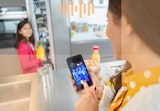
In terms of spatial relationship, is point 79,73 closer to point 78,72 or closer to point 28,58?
point 78,72

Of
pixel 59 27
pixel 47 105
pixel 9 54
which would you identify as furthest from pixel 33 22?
pixel 47 105

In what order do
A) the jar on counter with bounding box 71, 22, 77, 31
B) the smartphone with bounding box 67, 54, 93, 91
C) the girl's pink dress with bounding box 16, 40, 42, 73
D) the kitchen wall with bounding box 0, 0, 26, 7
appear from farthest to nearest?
the jar on counter with bounding box 71, 22, 77, 31 → the kitchen wall with bounding box 0, 0, 26, 7 → the girl's pink dress with bounding box 16, 40, 42, 73 → the smartphone with bounding box 67, 54, 93, 91

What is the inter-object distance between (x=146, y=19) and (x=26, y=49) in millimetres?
1473

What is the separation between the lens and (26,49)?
1.70 meters

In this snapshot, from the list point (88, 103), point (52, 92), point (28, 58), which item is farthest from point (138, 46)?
point (28, 58)

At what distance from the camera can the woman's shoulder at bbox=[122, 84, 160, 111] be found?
0.32 meters

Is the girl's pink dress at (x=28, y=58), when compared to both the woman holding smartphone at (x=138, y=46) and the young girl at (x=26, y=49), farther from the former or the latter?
the woman holding smartphone at (x=138, y=46)

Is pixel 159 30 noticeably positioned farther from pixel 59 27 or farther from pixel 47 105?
pixel 59 27

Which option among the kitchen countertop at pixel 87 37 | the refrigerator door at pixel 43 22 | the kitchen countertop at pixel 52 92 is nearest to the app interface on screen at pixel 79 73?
the kitchen countertop at pixel 52 92

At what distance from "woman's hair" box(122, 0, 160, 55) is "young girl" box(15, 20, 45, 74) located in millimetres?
1307

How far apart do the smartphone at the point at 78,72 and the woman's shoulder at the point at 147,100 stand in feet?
1.10

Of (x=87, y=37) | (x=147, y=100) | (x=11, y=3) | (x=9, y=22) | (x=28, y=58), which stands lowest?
(x=28, y=58)

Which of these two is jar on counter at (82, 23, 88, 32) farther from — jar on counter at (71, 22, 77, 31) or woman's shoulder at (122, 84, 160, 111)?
woman's shoulder at (122, 84, 160, 111)

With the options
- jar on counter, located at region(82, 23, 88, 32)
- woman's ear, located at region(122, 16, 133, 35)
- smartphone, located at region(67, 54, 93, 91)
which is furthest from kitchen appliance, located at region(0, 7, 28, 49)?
woman's ear, located at region(122, 16, 133, 35)
